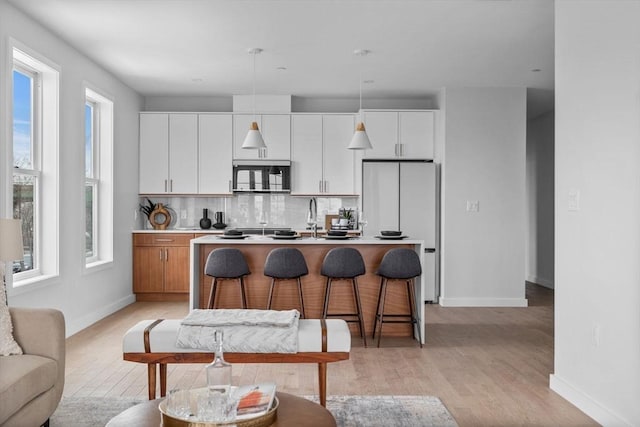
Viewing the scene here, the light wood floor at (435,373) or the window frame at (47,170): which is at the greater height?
the window frame at (47,170)

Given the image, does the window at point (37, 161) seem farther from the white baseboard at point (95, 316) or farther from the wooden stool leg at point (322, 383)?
the wooden stool leg at point (322, 383)

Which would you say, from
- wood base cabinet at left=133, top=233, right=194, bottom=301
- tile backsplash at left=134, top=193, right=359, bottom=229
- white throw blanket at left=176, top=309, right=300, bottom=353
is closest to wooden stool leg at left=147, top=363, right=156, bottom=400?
white throw blanket at left=176, top=309, right=300, bottom=353

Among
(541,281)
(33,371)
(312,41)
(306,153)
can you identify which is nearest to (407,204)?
(306,153)

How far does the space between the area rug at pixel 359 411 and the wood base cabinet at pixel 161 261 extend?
4021 mm

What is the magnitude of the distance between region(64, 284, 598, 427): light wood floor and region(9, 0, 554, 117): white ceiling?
2786 mm

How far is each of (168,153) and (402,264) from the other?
4144 millimetres

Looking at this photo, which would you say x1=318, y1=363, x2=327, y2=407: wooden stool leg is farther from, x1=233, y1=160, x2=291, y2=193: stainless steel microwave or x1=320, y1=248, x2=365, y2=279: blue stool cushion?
x1=233, y1=160, x2=291, y2=193: stainless steel microwave

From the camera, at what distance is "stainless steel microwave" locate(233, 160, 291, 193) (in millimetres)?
7980

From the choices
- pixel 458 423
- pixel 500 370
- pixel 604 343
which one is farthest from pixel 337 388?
pixel 604 343

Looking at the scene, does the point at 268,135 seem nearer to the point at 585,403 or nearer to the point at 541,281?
the point at 541,281

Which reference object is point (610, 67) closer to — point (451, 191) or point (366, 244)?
point (366, 244)

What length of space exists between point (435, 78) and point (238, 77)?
2362 millimetres

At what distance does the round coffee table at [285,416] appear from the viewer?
2.12m

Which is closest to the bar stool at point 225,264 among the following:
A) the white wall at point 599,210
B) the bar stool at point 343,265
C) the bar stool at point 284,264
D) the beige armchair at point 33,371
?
the bar stool at point 284,264
